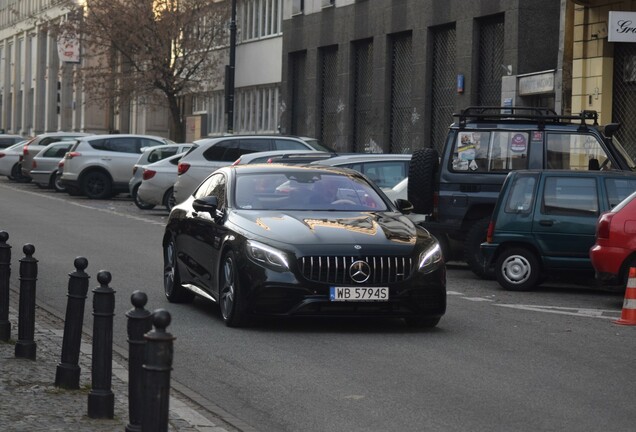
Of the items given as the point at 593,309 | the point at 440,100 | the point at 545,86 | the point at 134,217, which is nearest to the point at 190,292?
the point at 593,309

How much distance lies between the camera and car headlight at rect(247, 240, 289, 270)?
481 inches

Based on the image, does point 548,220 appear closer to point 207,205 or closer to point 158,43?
point 207,205

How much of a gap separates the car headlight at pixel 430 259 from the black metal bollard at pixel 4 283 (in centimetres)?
348

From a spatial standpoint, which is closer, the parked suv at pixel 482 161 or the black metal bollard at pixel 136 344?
the black metal bollard at pixel 136 344

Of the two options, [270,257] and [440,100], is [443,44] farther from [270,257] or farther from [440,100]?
[270,257]

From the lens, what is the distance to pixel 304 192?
13.7m

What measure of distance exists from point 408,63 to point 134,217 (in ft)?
44.0

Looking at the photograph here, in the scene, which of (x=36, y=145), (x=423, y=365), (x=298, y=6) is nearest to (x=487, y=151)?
(x=423, y=365)

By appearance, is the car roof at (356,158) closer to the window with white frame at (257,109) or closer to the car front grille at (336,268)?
the car front grille at (336,268)

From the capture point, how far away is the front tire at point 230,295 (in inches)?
490

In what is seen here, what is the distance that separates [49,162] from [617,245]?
107 ft

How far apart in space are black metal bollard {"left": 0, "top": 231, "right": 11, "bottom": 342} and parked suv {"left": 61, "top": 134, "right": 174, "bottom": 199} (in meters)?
29.6

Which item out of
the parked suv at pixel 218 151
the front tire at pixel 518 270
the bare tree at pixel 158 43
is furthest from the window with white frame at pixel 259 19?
the front tire at pixel 518 270

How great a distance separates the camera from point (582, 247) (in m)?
17.0
